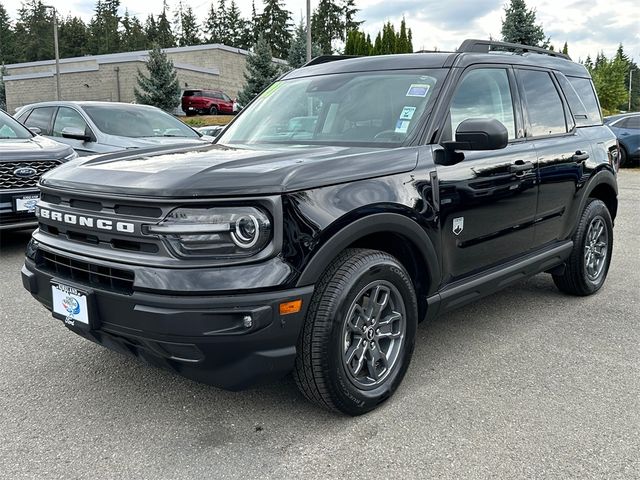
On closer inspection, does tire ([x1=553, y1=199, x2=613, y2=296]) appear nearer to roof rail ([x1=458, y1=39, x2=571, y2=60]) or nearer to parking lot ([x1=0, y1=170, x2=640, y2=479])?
parking lot ([x1=0, y1=170, x2=640, y2=479])

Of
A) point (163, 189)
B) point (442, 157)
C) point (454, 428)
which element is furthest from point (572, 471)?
point (163, 189)

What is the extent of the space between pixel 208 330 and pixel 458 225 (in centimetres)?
159

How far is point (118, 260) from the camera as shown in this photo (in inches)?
100

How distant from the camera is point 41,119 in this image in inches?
370

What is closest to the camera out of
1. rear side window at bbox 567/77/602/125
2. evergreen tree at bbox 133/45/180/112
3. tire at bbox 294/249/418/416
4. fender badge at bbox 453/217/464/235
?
tire at bbox 294/249/418/416

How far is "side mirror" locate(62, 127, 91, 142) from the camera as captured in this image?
8000 millimetres

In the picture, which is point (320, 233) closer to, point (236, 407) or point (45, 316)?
point (236, 407)

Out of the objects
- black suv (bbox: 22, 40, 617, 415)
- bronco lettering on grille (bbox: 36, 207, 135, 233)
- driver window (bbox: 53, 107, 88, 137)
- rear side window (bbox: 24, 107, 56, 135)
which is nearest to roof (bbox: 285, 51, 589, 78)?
black suv (bbox: 22, 40, 617, 415)

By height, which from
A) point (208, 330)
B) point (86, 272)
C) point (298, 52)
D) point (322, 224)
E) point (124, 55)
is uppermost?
point (124, 55)

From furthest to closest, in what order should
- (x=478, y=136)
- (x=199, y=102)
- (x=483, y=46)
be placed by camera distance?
(x=199, y=102) < (x=483, y=46) < (x=478, y=136)

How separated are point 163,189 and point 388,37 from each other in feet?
157

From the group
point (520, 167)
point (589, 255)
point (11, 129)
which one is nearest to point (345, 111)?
point (520, 167)

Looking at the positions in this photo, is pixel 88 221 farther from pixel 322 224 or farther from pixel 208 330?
pixel 322 224

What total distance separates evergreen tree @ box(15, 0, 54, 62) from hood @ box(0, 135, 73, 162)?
3309 inches
